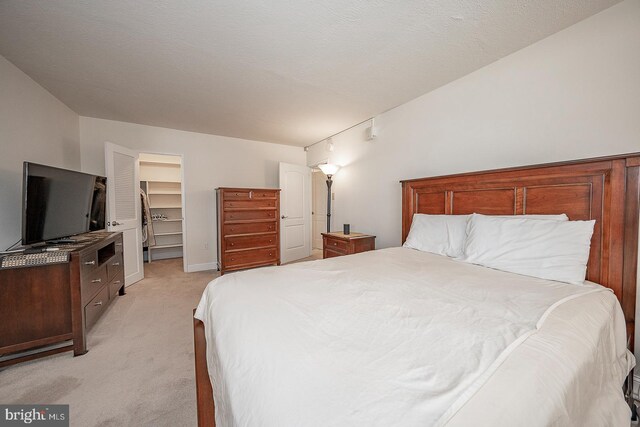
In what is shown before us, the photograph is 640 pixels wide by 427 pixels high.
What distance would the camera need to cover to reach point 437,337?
31.0 inches

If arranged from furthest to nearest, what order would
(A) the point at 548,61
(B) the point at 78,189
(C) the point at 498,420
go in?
1. (B) the point at 78,189
2. (A) the point at 548,61
3. (C) the point at 498,420

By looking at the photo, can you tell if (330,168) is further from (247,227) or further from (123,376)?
(123,376)

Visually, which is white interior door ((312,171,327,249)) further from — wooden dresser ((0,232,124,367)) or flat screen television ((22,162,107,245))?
wooden dresser ((0,232,124,367))

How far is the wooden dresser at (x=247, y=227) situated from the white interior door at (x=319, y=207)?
172cm

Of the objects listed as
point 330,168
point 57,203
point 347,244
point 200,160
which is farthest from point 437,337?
point 200,160

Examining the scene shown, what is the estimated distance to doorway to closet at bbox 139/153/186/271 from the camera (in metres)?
4.96

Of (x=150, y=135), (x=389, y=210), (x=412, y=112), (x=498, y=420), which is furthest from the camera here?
(x=150, y=135)

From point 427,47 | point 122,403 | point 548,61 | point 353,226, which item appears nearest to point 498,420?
point 122,403

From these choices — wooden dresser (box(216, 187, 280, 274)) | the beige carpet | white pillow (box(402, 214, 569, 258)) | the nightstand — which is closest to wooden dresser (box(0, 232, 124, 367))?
the beige carpet

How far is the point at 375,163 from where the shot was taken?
342cm

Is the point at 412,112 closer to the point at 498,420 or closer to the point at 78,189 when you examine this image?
the point at 498,420

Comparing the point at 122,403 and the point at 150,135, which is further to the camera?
the point at 150,135

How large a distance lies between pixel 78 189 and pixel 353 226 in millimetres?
3406

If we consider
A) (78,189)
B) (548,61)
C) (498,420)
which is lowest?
(498,420)
